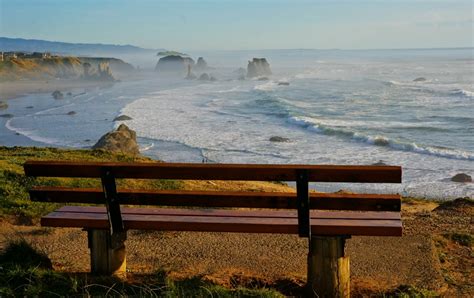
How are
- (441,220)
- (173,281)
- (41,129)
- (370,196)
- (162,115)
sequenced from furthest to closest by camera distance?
(162,115) → (41,129) → (441,220) → (173,281) → (370,196)

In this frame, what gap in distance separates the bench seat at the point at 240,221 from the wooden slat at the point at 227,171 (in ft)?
1.58

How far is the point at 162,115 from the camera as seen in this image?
34.4 metres

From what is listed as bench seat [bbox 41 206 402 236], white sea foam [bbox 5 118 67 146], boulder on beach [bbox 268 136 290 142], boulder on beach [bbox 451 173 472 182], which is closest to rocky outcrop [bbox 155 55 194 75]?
white sea foam [bbox 5 118 67 146]

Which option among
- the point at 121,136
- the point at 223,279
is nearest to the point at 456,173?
the point at 121,136

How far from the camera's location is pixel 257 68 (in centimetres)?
8956

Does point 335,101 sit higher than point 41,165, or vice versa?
point 41,165

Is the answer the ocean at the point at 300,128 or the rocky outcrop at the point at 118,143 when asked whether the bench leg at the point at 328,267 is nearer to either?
the ocean at the point at 300,128

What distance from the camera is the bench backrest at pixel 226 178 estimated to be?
4.04 m

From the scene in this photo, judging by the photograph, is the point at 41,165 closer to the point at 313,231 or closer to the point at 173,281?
the point at 173,281

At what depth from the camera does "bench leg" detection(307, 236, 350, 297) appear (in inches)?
174

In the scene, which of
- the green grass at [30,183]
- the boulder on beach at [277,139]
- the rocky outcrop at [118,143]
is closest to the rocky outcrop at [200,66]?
the boulder on beach at [277,139]

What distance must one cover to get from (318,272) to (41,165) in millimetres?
2205

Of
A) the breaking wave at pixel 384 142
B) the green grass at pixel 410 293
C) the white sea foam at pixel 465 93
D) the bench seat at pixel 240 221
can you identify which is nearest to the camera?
the bench seat at pixel 240 221

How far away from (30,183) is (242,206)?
18.2 ft
